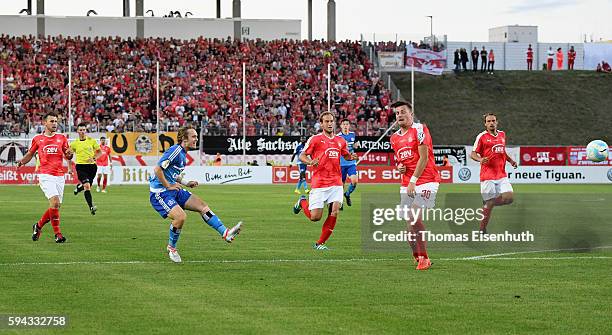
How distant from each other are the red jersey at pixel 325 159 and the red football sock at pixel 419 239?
3322mm

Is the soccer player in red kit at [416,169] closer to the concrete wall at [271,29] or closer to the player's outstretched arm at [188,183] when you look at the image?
the player's outstretched arm at [188,183]

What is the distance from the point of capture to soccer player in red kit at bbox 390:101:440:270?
1396 cm

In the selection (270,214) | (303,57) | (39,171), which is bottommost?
(270,214)

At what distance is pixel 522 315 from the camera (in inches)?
400

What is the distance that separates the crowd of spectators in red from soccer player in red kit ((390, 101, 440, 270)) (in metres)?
38.1

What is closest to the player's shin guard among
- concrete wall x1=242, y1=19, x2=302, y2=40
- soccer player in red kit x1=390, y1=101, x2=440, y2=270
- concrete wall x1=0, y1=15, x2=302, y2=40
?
soccer player in red kit x1=390, y1=101, x2=440, y2=270

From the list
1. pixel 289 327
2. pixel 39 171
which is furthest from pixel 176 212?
pixel 289 327

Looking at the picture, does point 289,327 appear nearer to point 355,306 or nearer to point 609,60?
point 355,306

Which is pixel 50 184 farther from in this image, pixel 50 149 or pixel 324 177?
pixel 324 177

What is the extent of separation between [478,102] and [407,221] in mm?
55623

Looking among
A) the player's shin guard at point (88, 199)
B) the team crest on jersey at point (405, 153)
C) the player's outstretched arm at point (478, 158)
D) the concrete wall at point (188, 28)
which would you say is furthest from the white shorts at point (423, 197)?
the concrete wall at point (188, 28)

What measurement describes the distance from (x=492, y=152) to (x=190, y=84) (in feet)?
132

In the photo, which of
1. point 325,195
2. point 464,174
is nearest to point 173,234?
point 325,195

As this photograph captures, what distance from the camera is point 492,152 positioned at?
19.5 metres
